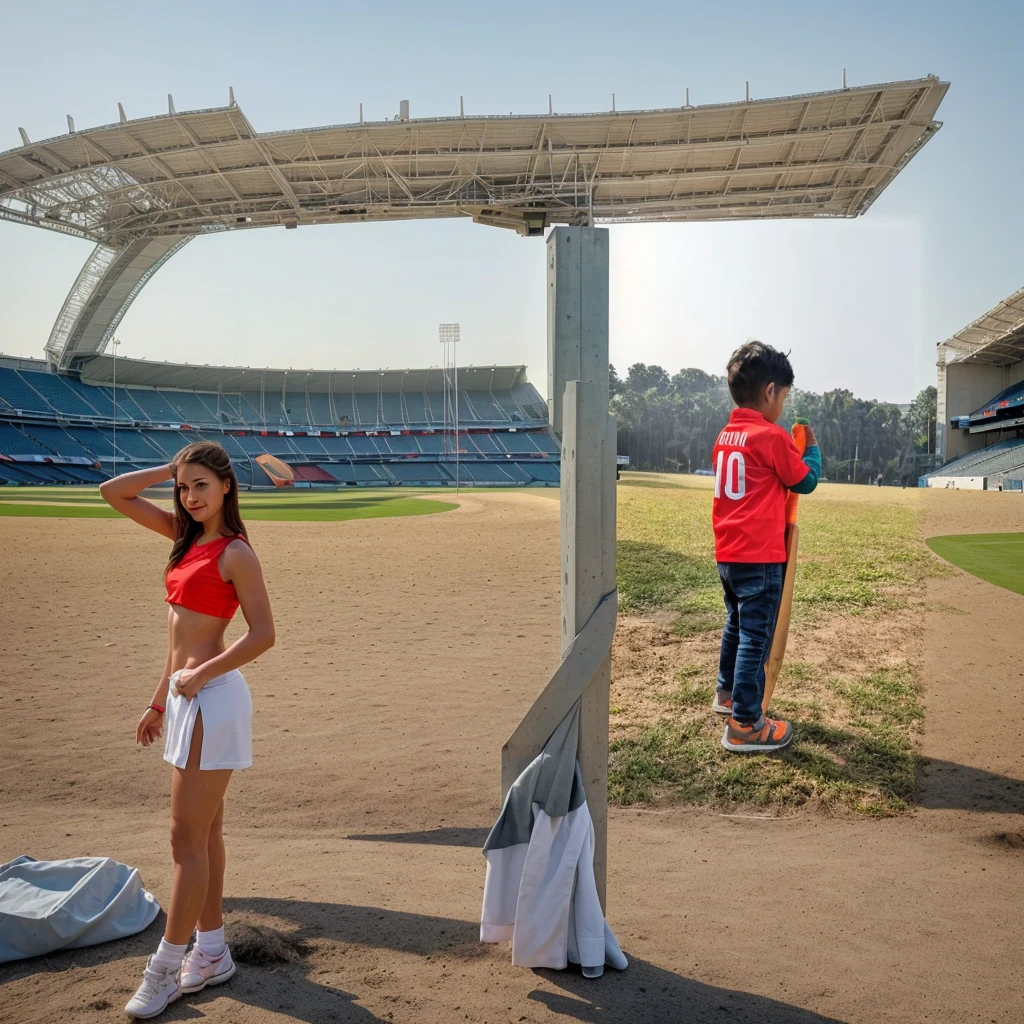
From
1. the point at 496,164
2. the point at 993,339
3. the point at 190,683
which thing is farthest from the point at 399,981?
the point at 993,339

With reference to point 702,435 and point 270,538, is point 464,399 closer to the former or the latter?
point 270,538

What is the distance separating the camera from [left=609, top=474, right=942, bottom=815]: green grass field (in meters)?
4.38

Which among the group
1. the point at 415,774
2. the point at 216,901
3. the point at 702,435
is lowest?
the point at 415,774

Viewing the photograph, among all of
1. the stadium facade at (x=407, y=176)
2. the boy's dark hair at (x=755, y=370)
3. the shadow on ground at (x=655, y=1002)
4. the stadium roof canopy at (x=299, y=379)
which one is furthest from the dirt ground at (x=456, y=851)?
the stadium roof canopy at (x=299, y=379)

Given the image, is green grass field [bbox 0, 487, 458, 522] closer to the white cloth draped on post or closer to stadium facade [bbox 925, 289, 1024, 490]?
stadium facade [bbox 925, 289, 1024, 490]

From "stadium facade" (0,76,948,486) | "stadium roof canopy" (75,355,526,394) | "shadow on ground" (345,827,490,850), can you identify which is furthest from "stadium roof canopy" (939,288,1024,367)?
"stadium roof canopy" (75,355,526,394)

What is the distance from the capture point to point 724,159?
91.3 ft

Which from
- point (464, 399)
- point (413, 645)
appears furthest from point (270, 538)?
point (464, 399)

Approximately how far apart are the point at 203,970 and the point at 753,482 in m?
3.15

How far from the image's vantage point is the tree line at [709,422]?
605 cm

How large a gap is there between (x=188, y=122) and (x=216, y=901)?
31.8 metres

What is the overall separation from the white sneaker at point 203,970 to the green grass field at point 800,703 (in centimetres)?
239

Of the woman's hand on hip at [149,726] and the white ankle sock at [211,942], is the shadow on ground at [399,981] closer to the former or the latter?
the white ankle sock at [211,942]

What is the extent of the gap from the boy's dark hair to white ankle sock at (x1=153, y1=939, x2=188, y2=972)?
11.2 ft
